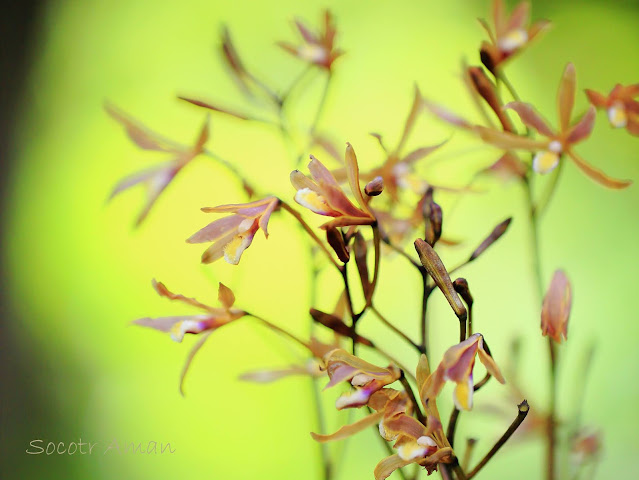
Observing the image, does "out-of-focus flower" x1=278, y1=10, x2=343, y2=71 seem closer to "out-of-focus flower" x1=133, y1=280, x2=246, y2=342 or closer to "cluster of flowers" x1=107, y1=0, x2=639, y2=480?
"cluster of flowers" x1=107, y1=0, x2=639, y2=480

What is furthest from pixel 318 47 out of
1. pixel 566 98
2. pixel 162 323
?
pixel 162 323

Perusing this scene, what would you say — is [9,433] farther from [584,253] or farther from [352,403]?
[584,253]

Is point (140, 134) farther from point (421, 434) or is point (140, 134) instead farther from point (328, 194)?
point (421, 434)

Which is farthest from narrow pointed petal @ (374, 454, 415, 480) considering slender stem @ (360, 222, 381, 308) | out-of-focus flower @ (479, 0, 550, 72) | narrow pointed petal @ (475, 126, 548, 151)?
out-of-focus flower @ (479, 0, 550, 72)

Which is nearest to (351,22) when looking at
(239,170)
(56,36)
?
(239,170)

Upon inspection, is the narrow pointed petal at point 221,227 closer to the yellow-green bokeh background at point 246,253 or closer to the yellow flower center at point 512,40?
the yellow-green bokeh background at point 246,253

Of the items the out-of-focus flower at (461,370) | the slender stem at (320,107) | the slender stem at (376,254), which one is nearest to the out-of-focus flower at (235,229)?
the slender stem at (376,254)
